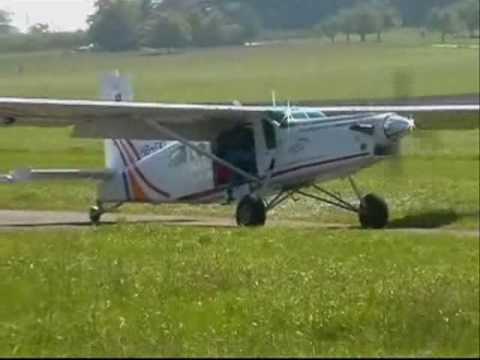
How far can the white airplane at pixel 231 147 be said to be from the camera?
70.4ft

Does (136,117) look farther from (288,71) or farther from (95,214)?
(288,71)

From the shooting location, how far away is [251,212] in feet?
69.6

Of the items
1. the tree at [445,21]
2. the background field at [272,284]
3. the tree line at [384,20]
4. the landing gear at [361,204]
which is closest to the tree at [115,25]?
the tree line at [384,20]

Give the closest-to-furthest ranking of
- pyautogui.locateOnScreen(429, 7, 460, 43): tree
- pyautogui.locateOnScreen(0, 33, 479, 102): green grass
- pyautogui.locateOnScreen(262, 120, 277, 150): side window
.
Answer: pyautogui.locateOnScreen(262, 120, 277, 150): side window, pyautogui.locateOnScreen(0, 33, 479, 102): green grass, pyautogui.locateOnScreen(429, 7, 460, 43): tree

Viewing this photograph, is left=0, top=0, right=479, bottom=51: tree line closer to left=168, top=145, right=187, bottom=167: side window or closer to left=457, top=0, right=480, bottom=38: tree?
left=457, top=0, right=480, bottom=38: tree

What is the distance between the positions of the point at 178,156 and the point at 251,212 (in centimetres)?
337

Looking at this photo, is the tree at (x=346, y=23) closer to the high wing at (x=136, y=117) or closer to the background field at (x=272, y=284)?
the high wing at (x=136, y=117)

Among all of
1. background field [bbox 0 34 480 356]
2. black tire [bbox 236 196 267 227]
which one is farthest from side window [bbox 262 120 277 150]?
black tire [bbox 236 196 267 227]

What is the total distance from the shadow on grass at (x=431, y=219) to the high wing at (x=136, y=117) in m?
4.06

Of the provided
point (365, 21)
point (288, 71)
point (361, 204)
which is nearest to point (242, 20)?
point (288, 71)

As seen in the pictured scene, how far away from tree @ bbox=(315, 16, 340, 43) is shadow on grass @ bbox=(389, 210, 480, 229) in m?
31.3

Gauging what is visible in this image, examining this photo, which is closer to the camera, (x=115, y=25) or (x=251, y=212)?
(x=251, y=212)

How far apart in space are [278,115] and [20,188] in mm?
7362

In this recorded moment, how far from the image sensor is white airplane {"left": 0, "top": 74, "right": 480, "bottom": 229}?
845 inches
